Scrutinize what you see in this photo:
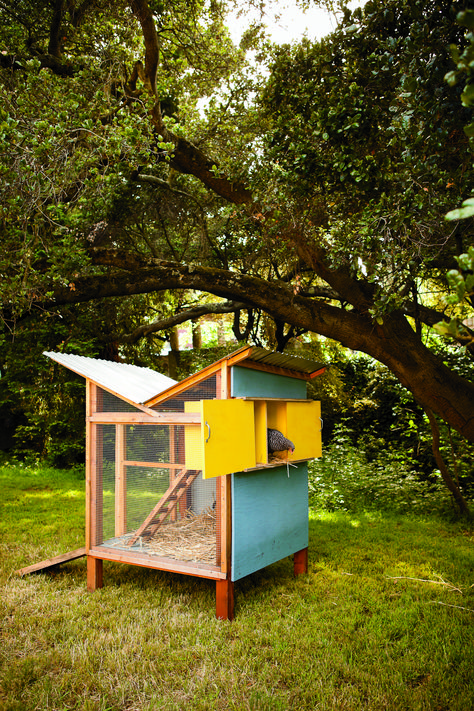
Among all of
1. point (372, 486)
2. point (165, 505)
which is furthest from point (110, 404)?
point (372, 486)

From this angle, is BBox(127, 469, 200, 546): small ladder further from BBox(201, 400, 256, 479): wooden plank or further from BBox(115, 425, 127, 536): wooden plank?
BBox(201, 400, 256, 479): wooden plank

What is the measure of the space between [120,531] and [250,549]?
4.73 ft

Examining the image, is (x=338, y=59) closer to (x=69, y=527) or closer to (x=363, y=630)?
(x=363, y=630)

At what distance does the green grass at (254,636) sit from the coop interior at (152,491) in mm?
478

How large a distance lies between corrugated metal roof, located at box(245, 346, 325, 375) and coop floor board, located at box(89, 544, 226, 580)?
6.20 feet

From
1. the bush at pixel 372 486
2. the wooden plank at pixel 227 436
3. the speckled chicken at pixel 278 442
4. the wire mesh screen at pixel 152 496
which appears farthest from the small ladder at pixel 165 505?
the bush at pixel 372 486

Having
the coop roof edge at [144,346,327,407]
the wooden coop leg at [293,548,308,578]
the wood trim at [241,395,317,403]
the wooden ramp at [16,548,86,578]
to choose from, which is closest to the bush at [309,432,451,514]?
the wooden coop leg at [293,548,308,578]

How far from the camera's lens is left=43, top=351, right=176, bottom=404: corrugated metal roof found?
4.87 metres

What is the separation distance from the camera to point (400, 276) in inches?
174

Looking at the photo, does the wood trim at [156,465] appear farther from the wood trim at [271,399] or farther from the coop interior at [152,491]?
the wood trim at [271,399]

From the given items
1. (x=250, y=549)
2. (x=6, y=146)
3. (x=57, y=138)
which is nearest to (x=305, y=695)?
(x=250, y=549)

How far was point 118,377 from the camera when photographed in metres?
5.38

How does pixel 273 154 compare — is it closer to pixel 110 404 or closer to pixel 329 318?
pixel 329 318

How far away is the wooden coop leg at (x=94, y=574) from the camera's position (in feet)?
16.1
